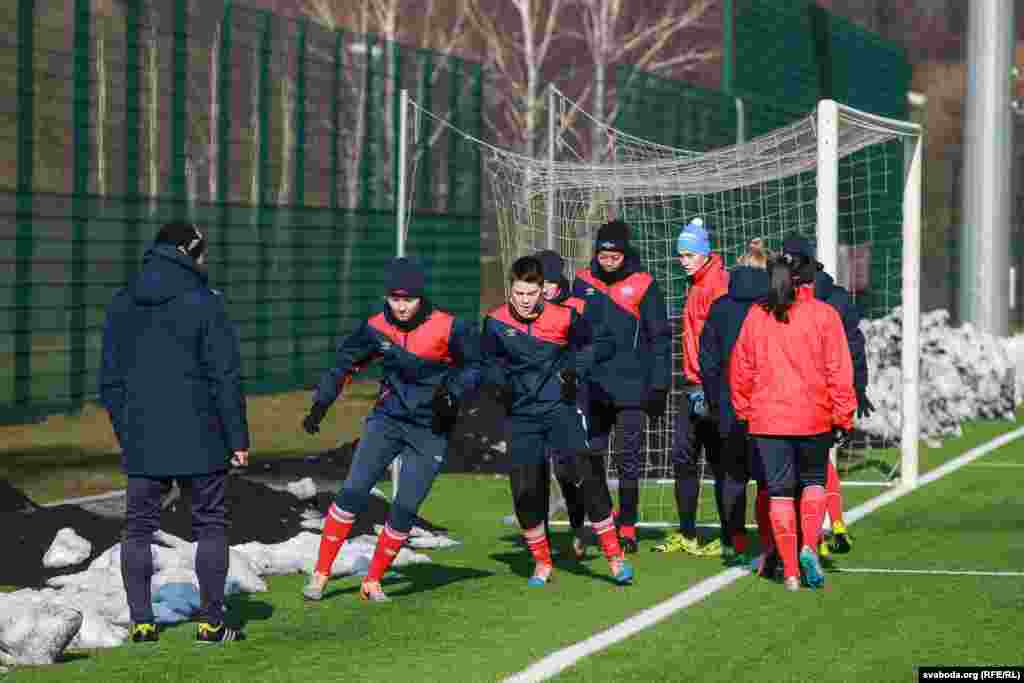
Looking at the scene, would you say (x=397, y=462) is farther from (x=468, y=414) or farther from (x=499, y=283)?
(x=499, y=283)

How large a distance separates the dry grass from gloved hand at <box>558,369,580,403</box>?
6623mm

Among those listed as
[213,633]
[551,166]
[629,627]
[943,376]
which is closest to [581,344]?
[629,627]

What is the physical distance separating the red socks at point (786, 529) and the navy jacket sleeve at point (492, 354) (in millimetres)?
1596

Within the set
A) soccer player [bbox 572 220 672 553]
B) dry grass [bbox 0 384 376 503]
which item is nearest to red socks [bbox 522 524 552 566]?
soccer player [bbox 572 220 672 553]

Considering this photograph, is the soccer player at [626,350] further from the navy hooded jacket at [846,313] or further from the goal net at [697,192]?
the goal net at [697,192]

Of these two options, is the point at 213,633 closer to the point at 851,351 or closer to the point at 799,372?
the point at 799,372

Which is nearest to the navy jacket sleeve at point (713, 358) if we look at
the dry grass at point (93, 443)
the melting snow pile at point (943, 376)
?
the dry grass at point (93, 443)

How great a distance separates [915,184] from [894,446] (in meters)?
4.29

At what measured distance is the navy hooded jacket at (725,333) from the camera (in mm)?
11750

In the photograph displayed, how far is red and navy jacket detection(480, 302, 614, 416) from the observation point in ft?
37.2

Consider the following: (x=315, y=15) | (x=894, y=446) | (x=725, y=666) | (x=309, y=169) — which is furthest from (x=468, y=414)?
(x=315, y=15)

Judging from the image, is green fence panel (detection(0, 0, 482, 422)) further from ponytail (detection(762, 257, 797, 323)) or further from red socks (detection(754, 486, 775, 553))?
ponytail (detection(762, 257, 797, 323))

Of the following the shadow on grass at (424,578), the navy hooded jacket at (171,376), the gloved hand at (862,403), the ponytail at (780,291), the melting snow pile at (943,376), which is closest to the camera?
the navy hooded jacket at (171,376)

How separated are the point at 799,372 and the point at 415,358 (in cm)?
201
